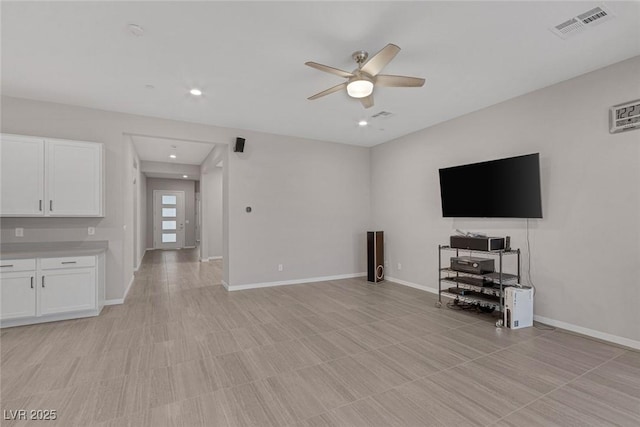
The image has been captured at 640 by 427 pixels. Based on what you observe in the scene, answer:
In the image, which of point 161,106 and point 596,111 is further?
point 161,106

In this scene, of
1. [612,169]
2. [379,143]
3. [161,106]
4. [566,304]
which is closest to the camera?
[612,169]

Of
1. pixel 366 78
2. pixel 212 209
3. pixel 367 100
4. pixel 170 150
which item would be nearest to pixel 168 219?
pixel 212 209

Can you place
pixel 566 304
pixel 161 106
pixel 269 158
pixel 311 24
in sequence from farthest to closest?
pixel 269 158
pixel 161 106
pixel 566 304
pixel 311 24

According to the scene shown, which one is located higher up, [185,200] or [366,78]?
[366,78]

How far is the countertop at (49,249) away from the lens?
11.6ft

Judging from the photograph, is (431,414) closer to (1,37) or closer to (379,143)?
(1,37)

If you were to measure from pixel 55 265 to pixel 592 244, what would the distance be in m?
6.33

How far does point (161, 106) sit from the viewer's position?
421cm

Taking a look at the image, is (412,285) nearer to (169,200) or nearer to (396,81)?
(396,81)

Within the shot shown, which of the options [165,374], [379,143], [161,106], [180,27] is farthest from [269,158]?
[165,374]

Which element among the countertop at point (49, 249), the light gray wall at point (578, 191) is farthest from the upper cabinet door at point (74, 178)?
the light gray wall at point (578, 191)

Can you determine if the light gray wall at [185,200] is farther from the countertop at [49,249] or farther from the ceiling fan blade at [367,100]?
the ceiling fan blade at [367,100]

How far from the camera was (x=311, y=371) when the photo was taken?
8.36 ft

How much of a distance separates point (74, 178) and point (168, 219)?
25.8 ft
